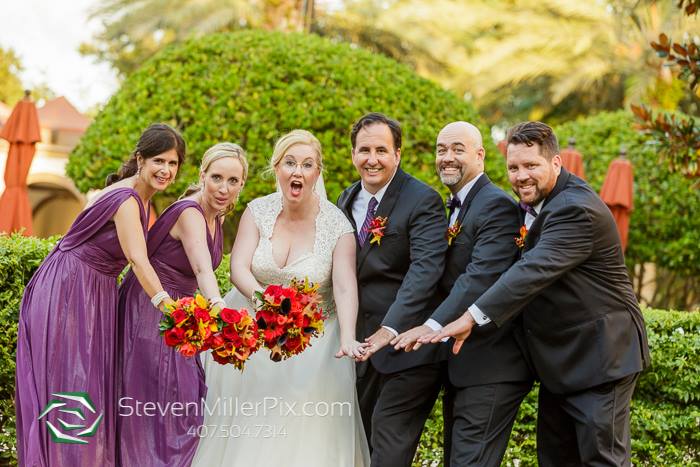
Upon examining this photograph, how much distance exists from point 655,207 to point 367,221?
9.64m

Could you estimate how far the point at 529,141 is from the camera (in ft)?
15.8

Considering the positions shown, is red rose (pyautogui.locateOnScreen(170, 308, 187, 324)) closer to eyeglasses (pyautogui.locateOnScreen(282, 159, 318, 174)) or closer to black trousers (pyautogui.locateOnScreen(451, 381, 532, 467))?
eyeglasses (pyautogui.locateOnScreen(282, 159, 318, 174))

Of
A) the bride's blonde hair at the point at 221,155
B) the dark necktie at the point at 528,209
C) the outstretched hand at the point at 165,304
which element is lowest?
the outstretched hand at the point at 165,304

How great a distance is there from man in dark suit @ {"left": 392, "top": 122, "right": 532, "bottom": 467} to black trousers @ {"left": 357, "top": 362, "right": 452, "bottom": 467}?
0.15 m

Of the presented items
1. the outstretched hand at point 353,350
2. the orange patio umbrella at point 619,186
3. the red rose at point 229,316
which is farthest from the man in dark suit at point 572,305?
the orange patio umbrella at point 619,186

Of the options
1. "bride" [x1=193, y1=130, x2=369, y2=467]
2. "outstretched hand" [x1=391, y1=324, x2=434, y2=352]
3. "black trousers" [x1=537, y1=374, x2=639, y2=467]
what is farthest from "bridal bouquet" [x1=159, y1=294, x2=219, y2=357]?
"black trousers" [x1=537, y1=374, x2=639, y2=467]

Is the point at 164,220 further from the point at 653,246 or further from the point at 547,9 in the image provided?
the point at 547,9

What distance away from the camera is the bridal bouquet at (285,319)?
4.64 meters

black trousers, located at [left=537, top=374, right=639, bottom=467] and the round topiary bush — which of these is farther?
the round topiary bush

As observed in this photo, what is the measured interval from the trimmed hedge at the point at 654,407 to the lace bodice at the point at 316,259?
4.11 feet

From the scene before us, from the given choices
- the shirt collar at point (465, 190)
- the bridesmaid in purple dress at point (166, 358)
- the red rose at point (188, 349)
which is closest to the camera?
the red rose at point (188, 349)

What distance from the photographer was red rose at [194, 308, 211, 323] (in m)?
4.54

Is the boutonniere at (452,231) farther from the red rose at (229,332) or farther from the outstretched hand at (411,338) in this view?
the red rose at (229,332)

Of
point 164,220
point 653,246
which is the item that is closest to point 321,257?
point 164,220
